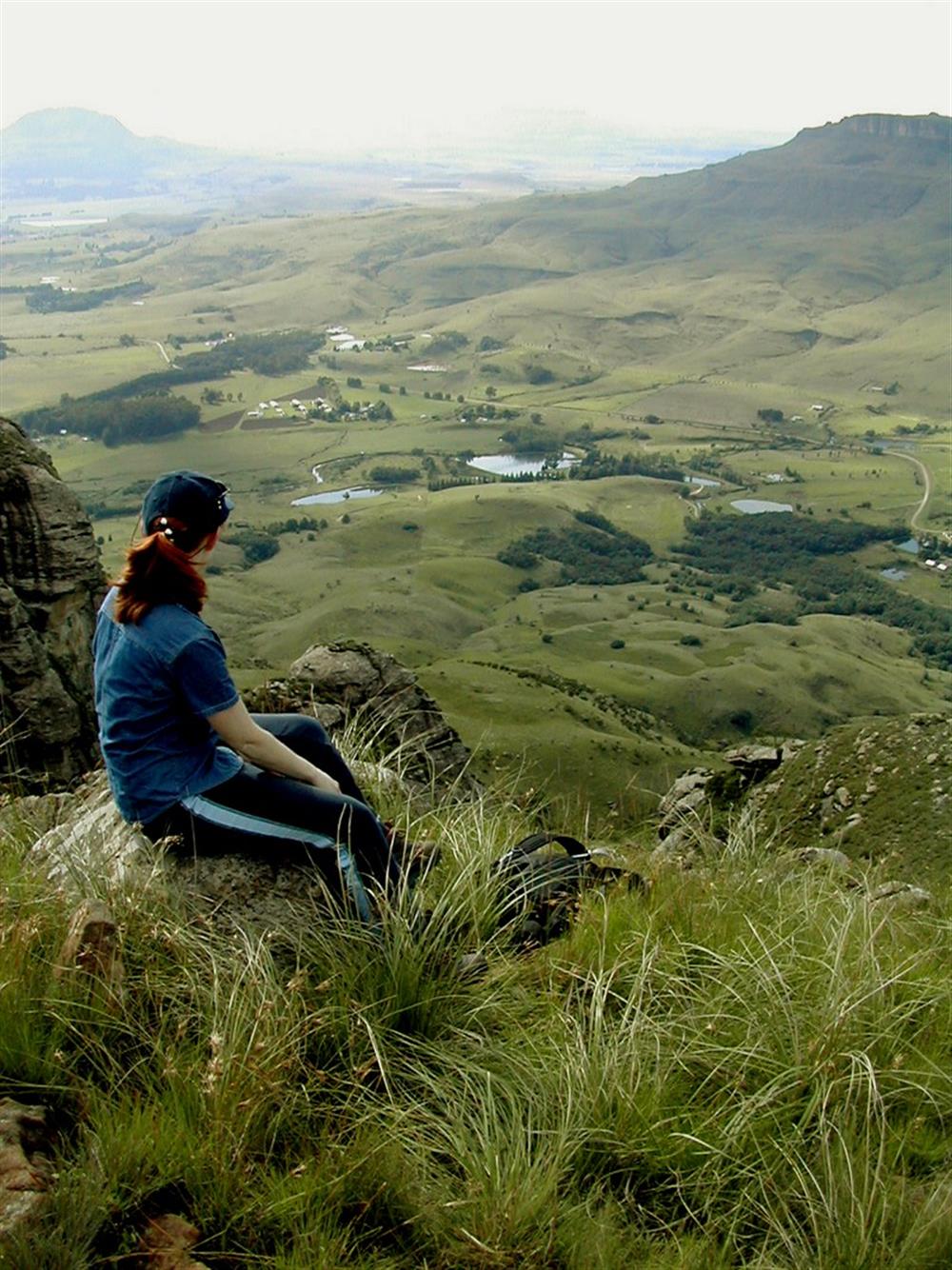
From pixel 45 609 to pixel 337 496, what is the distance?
17759cm

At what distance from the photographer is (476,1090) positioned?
13.0 ft

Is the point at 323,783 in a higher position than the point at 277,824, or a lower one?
higher

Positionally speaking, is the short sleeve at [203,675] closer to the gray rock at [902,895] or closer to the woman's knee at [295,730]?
the woman's knee at [295,730]

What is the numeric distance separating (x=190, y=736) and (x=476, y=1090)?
2370 millimetres

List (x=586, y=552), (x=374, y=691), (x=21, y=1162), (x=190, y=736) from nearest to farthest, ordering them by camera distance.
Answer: (x=21, y=1162) → (x=190, y=736) → (x=374, y=691) → (x=586, y=552)

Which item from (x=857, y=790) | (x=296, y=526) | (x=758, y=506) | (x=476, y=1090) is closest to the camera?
(x=476, y=1090)

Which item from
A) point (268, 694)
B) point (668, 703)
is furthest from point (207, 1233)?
point (668, 703)

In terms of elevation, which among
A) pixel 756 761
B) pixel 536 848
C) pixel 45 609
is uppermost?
pixel 536 848

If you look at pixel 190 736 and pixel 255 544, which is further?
pixel 255 544

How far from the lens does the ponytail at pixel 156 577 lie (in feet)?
16.7

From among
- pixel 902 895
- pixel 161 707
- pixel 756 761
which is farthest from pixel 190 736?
pixel 756 761

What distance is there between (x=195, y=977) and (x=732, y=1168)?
88.6 inches

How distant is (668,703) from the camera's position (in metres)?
97.7

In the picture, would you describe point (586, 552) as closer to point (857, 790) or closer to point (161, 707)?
point (857, 790)
